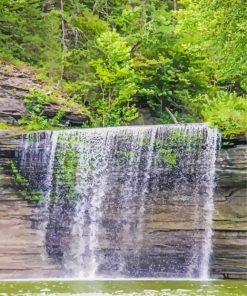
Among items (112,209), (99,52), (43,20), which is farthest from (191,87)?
(112,209)

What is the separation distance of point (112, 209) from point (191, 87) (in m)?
7.98

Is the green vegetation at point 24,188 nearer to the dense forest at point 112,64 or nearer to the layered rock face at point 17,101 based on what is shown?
the layered rock face at point 17,101

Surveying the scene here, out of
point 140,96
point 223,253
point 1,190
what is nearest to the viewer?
point 223,253

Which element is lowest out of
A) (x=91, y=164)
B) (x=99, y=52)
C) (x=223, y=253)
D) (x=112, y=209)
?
(x=223, y=253)

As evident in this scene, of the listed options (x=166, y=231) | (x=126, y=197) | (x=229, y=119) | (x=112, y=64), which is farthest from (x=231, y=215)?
(x=112, y=64)

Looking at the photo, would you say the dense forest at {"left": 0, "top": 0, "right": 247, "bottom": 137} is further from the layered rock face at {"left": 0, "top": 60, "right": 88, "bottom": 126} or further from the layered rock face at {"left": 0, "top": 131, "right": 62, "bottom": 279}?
the layered rock face at {"left": 0, "top": 131, "right": 62, "bottom": 279}

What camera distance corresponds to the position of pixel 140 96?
2269 centimetres

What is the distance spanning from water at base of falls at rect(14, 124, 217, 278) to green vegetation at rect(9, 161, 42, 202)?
0.18 meters

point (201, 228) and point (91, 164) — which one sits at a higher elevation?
point (91, 164)

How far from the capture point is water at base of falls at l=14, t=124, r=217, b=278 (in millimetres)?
15523

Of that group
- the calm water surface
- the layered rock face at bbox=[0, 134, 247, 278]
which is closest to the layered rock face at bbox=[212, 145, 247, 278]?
the layered rock face at bbox=[0, 134, 247, 278]

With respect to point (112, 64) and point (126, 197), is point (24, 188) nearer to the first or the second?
point (126, 197)

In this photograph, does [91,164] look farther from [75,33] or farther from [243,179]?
[75,33]

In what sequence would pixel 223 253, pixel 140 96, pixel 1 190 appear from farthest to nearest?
pixel 140 96 → pixel 1 190 → pixel 223 253
